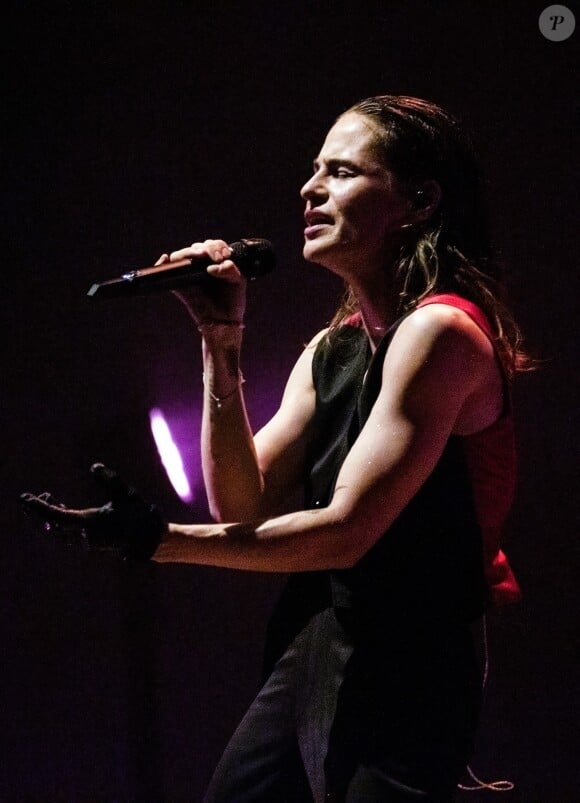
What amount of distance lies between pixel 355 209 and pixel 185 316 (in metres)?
0.99

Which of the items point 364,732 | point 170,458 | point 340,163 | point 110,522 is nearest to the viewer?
point 110,522

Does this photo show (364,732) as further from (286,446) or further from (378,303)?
(378,303)

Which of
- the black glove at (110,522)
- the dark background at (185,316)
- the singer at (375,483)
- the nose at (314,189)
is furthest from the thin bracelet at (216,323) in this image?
the dark background at (185,316)

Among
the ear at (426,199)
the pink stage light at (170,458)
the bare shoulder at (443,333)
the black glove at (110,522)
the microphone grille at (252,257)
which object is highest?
the ear at (426,199)

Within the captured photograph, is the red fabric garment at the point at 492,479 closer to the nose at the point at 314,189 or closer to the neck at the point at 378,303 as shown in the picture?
the neck at the point at 378,303

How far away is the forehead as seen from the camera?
5.34ft

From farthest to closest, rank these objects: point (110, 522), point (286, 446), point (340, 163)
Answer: point (286, 446)
point (340, 163)
point (110, 522)

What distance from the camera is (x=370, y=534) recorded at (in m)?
1.33

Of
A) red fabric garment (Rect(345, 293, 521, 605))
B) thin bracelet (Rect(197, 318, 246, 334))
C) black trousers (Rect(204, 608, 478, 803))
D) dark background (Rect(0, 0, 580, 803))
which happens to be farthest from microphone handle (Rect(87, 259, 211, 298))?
dark background (Rect(0, 0, 580, 803))

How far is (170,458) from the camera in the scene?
98.9 inches

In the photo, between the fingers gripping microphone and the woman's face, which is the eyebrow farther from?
the fingers gripping microphone

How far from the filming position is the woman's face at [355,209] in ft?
5.25

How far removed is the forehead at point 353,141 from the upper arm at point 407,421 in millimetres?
353

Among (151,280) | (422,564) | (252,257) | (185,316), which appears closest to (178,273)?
(151,280)
